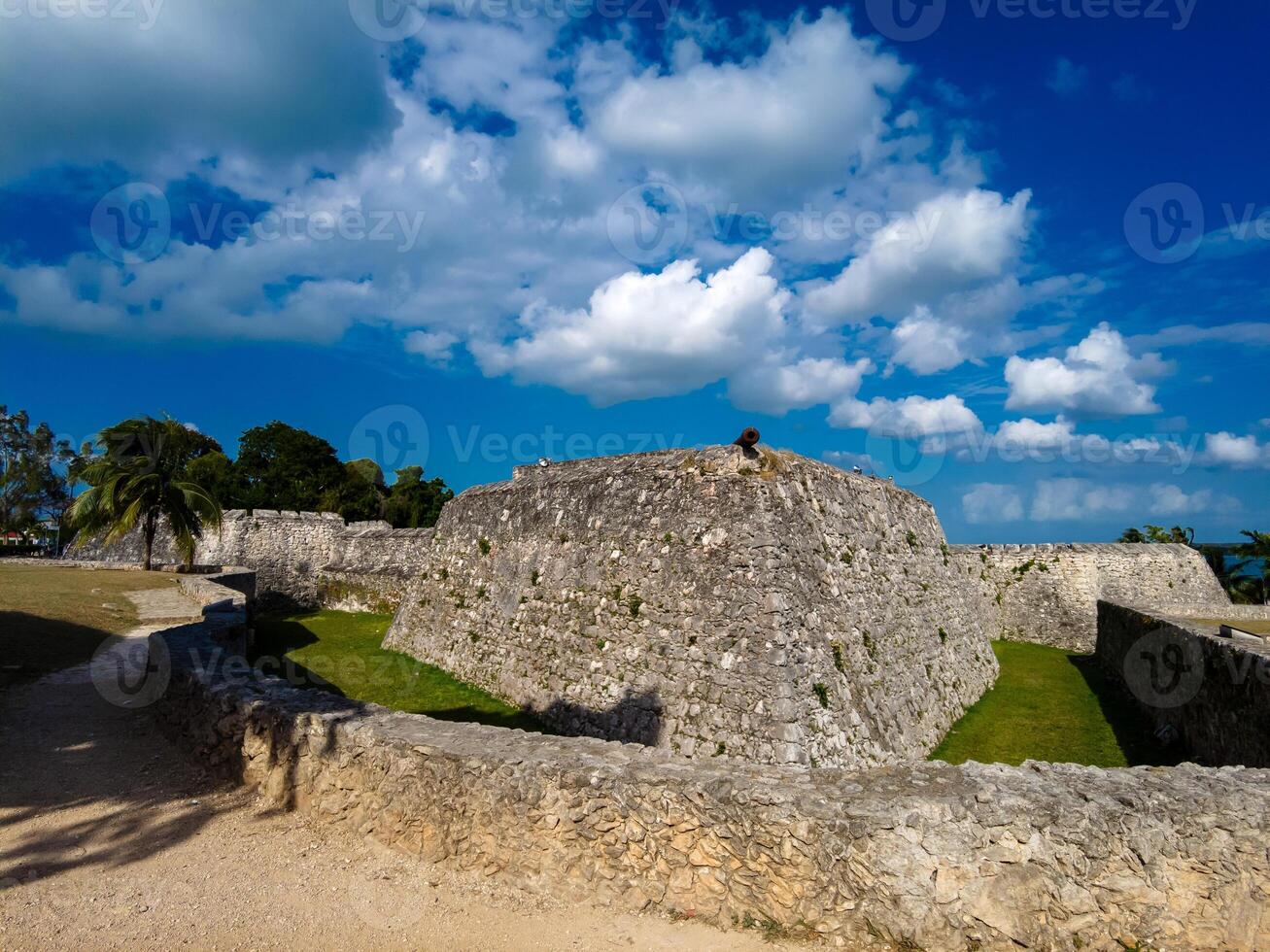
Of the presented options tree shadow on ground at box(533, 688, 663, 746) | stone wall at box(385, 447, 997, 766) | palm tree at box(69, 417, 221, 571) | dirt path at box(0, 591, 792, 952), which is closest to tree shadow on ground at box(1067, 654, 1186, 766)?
stone wall at box(385, 447, 997, 766)

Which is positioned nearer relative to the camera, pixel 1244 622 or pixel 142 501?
pixel 1244 622

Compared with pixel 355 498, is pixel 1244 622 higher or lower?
lower

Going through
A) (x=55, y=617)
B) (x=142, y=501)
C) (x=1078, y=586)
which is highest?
(x=142, y=501)

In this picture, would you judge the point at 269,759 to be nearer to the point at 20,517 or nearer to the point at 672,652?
the point at 672,652

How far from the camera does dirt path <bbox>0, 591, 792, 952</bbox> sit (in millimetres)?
4629

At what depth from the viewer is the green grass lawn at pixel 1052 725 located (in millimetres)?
11453

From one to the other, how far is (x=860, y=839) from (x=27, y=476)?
60.1 metres

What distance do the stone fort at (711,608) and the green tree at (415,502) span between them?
4103cm

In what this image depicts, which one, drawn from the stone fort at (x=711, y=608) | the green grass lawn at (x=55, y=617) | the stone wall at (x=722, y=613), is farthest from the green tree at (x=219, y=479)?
the stone wall at (x=722, y=613)

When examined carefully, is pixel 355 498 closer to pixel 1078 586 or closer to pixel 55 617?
pixel 55 617

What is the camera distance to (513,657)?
43.1 ft

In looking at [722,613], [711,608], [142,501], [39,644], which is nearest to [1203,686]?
[722,613]

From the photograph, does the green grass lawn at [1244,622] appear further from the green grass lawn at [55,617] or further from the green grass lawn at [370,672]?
the green grass lawn at [55,617]

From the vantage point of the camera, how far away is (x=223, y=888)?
5117 millimetres
